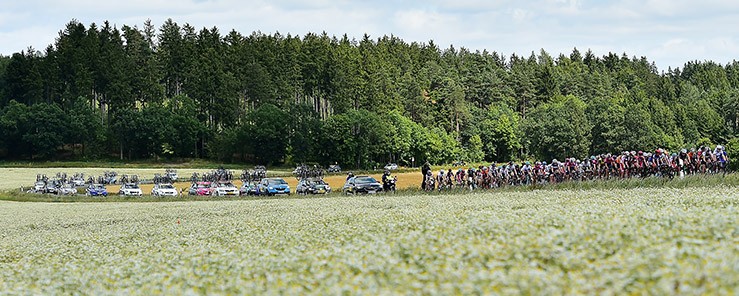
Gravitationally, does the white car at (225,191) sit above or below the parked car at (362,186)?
below

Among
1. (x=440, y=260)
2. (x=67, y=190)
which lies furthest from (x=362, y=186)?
(x=440, y=260)

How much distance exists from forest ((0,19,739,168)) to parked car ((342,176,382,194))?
81781 mm

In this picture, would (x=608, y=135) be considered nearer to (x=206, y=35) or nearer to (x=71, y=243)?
(x=206, y=35)

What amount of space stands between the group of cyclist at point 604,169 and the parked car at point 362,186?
14.4ft

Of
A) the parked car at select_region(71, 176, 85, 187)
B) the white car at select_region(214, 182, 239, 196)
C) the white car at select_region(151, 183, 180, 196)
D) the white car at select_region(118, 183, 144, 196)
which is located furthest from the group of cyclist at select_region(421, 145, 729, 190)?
the parked car at select_region(71, 176, 85, 187)

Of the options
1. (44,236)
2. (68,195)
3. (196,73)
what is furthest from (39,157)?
(44,236)

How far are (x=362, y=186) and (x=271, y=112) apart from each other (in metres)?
93.5

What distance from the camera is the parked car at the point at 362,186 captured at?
56062 millimetres

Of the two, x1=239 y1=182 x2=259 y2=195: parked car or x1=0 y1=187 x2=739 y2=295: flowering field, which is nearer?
x1=0 y1=187 x2=739 y2=295: flowering field

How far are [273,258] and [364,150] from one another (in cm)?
12990

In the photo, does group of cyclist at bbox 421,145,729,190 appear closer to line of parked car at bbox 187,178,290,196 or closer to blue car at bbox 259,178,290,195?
blue car at bbox 259,178,290,195

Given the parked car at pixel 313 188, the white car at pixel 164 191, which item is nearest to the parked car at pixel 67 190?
the white car at pixel 164 191

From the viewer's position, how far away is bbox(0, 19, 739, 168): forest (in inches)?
5709

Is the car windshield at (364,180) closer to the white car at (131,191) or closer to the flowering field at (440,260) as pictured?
the white car at (131,191)
